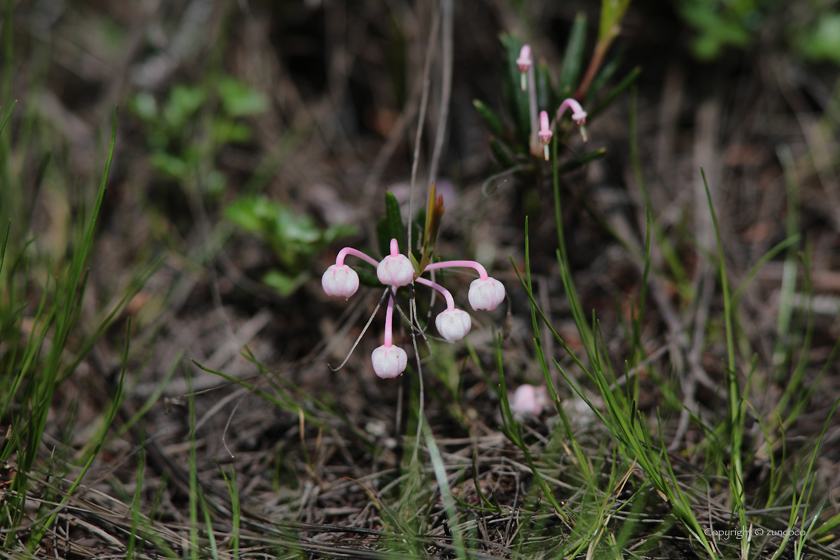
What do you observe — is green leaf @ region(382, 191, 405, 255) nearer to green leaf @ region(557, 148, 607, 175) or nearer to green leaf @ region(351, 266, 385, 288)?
green leaf @ region(351, 266, 385, 288)

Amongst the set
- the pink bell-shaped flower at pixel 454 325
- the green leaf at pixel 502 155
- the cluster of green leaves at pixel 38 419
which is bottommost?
the cluster of green leaves at pixel 38 419

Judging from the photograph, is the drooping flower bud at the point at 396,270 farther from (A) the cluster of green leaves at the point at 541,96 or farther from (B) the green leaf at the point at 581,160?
(B) the green leaf at the point at 581,160

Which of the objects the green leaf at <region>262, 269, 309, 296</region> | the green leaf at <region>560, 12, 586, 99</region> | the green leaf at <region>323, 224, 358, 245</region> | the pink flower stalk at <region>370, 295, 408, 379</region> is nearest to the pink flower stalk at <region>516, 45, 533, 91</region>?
the green leaf at <region>560, 12, 586, 99</region>

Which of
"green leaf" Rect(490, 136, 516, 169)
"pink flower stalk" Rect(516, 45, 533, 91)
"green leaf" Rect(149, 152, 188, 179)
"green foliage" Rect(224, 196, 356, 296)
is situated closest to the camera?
"pink flower stalk" Rect(516, 45, 533, 91)

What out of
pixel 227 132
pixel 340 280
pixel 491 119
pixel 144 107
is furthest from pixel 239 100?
pixel 340 280

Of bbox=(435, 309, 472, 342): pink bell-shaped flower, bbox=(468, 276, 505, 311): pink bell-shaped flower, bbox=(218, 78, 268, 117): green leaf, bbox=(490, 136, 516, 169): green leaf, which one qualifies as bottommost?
bbox=(435, 309, 472, 342): pink bell-shaped flower

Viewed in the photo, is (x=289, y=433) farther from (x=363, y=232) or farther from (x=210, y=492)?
(x=363, y=232)

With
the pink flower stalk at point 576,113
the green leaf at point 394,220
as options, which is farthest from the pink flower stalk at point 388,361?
the pink flower stalk at point 576,113
